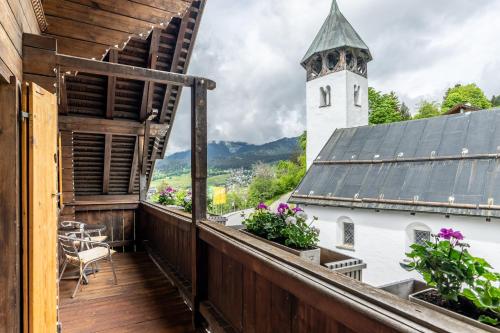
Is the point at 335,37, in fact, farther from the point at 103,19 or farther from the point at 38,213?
the point at 38,213

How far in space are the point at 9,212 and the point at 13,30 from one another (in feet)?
3.03

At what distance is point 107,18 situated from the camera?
89.0 inches

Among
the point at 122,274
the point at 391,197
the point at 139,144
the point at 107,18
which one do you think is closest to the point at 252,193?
the point at 391,197

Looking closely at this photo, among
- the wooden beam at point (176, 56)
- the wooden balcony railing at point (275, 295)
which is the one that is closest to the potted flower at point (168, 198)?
the wooden beam at point (176, 56)

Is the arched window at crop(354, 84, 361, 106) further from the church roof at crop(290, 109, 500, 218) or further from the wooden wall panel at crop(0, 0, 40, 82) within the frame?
the wooden wall panel at crop(0, 0, 40, 82)

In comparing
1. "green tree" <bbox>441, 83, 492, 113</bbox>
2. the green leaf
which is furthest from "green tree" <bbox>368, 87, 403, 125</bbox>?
the green leaf

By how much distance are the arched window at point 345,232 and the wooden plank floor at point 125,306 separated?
762 cm

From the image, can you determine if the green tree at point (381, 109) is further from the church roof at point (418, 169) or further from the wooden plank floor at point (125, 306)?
the wooden plank floor at point (125, 306)

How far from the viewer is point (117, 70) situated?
2.41 metres

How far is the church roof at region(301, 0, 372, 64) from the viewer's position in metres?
14.0

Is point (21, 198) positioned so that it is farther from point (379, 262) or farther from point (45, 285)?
point (379, 262)

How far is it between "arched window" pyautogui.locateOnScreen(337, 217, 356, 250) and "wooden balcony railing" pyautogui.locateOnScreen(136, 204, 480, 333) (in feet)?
26.4

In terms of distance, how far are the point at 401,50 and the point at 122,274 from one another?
3374cm

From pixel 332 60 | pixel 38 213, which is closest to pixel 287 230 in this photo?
pixel 38 213
